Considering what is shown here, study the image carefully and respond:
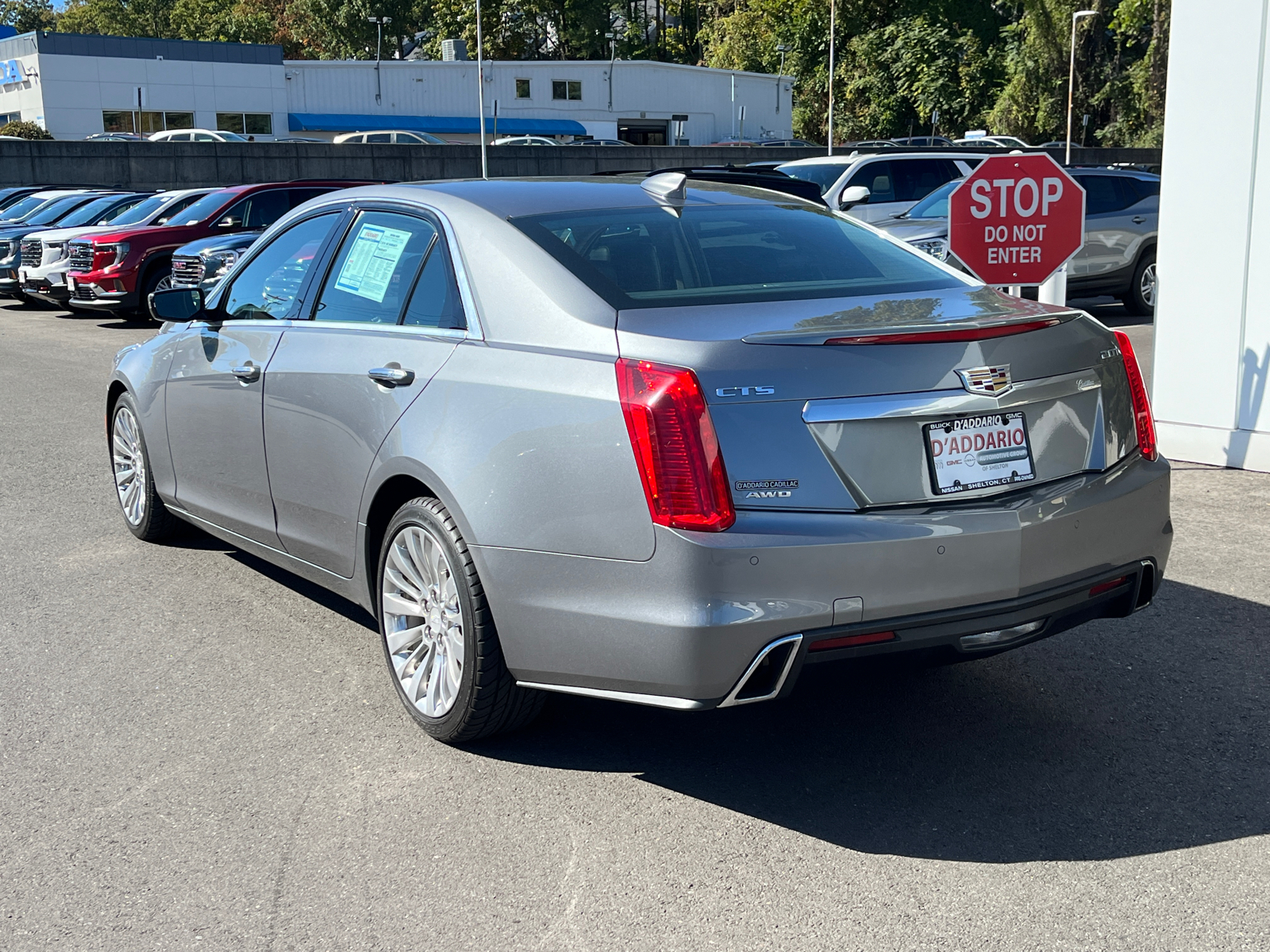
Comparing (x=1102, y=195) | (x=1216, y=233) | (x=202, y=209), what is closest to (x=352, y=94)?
(x=202, y=209)

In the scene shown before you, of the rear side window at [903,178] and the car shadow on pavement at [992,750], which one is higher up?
the rear side window at [903,178]

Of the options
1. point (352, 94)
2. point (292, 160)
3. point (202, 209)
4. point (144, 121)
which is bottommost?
point (202, 209)

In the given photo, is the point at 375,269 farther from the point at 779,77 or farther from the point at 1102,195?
the point at 779,77

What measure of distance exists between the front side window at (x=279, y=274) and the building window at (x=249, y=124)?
214ft

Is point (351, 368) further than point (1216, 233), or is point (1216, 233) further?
point (1216, 233)

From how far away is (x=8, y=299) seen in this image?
24.1 metres

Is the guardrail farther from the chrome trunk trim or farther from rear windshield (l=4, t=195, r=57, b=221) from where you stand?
the chrome trunk trim

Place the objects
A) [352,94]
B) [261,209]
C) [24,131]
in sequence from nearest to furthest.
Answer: [261,209]
[24,131]
[352,94]

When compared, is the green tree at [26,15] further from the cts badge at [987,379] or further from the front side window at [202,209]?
the cts badge at [987,379]

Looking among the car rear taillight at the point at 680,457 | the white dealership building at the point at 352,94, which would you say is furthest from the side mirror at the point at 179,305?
the white dealership building at the point at 352,94

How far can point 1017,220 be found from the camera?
25.9 feet

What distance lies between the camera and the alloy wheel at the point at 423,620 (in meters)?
3.99

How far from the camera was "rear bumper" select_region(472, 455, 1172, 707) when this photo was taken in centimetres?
332

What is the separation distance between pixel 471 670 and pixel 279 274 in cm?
211
